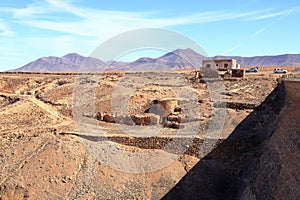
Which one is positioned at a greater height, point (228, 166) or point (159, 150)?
point (159, 150)

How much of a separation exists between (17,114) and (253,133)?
11925 millimetres

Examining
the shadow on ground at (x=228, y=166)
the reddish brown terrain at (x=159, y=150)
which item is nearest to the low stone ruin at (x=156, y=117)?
the reddish brown terrain at (x=159, y=150)

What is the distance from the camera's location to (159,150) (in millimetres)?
15305

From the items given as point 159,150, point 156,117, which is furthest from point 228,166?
point 156,117

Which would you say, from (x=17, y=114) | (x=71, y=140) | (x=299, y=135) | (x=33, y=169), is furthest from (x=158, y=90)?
(x=299, y=135)

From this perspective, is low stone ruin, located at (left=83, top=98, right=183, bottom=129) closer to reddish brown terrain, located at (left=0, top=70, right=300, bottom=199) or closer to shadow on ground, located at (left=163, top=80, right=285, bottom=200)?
reddish brown terrain, located at (left=0, top=70, right=300, bottom=199)

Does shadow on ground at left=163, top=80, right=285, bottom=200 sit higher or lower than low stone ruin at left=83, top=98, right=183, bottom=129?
lower

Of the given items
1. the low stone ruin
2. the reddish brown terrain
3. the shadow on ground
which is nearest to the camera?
the reddish brown terrain

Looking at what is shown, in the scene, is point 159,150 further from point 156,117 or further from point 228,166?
point 156,117

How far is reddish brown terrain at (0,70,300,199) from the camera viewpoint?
12.8m

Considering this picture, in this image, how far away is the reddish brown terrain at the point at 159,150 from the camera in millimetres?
12773

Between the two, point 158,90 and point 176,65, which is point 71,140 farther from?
point 176,65

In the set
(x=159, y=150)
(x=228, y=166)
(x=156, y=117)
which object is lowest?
(x=228, y=166)

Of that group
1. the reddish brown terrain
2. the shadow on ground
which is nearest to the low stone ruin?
the reddish brown terrain
